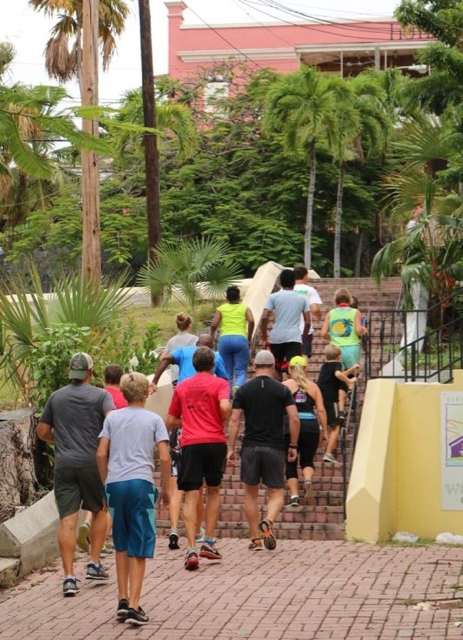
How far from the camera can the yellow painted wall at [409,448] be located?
13.8m

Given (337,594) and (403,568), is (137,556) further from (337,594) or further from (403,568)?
(403,568)

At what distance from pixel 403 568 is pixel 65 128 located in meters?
5.84

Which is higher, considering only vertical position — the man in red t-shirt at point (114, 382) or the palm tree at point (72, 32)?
the palm tree at point (72, 32)

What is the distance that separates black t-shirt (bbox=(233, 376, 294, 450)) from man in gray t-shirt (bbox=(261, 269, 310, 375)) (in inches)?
133

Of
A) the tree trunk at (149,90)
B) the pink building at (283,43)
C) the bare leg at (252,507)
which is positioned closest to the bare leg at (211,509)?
the bare leg at (252,507)

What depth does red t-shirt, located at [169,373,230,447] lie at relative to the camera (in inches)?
435

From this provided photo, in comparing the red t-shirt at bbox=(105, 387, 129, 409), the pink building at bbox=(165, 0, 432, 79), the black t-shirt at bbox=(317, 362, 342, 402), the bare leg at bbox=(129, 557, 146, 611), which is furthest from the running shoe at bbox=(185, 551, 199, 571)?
the pink building at bbox=(165, 0, 432, 79)

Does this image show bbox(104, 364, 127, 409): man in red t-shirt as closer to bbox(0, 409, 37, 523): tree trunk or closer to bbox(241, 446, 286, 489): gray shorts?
bbox(241, 446, 286, 489): gray shorts

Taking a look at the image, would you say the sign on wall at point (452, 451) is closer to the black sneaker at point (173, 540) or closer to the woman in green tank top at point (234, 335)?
the woman in green tank top at point (234, 335)

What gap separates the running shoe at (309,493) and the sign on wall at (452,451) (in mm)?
1592

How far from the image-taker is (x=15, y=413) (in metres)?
13.3

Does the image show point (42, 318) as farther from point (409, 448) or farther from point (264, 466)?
point (409, 448)

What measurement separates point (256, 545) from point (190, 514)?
3.81 ft

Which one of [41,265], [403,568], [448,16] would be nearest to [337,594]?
[403,568]
